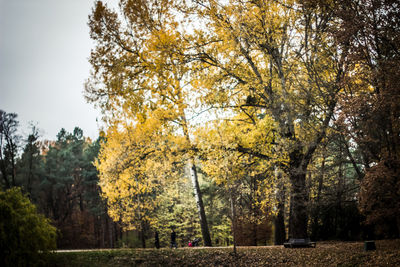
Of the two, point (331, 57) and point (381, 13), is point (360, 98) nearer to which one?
point (381, 13)

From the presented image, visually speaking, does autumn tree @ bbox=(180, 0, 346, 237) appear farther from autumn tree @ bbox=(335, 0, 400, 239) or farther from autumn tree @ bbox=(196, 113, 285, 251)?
autumn tree @ bbox=(335, 0, 400, 239)

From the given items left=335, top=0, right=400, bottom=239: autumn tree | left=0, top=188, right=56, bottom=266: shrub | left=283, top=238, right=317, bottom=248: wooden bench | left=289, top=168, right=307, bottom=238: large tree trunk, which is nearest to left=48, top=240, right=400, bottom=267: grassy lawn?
left=283, top=238, right=317, bottom=248: wooden bench

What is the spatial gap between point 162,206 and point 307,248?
17213 millimetres

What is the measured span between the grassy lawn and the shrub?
2.99 m

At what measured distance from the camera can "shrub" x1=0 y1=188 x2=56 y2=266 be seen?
6.94m

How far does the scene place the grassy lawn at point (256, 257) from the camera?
235 inches

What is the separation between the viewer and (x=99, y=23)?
28.3 ft

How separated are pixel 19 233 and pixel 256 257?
250 inches

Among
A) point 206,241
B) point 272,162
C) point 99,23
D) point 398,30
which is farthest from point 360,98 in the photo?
point 206,241

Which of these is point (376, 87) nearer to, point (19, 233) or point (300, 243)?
point (300, 243)

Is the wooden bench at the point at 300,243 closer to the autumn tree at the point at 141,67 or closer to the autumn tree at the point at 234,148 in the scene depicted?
the autumn tree at the point at 234,148

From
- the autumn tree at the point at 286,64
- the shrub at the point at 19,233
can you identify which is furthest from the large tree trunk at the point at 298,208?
the shrub at the point at 19,233

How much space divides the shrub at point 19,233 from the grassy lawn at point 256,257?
2.99 m

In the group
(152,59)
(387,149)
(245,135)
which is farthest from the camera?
(245,135)
